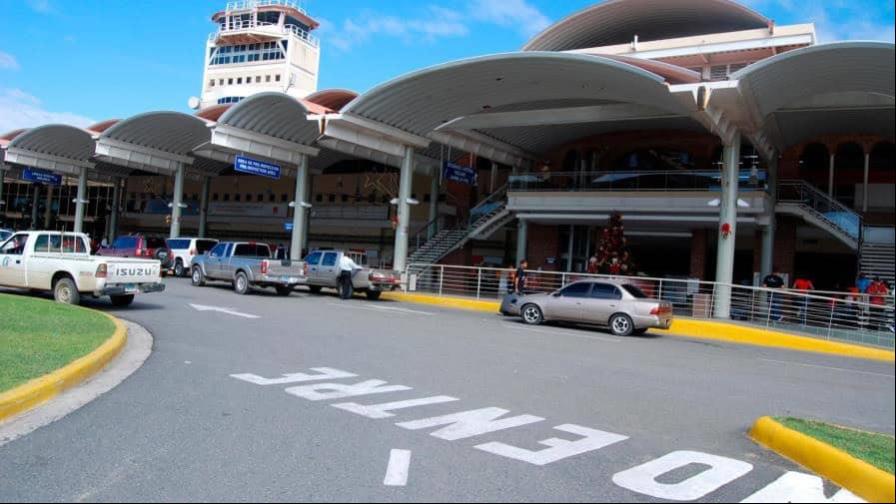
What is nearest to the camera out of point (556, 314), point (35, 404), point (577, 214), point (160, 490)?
point (160, 490)

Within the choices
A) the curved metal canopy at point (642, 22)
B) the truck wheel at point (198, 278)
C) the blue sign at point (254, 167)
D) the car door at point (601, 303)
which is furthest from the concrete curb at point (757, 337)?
the curved metal canopy at point (642, 22)

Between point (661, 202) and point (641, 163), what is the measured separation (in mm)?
6314

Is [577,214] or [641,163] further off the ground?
[641,163]

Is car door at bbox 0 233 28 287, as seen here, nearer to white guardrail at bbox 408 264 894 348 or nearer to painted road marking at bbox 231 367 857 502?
painted road marking at bbox 231 367 857 502

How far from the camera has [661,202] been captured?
27.3 m

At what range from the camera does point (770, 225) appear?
2631 centimetres

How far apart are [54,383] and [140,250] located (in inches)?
1039

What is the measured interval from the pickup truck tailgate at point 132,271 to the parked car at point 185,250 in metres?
16.3

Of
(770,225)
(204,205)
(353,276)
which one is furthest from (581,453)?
(204,205)

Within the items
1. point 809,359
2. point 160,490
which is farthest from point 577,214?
point 160,490

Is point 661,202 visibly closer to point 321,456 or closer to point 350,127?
point 350,127

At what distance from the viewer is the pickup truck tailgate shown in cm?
1620

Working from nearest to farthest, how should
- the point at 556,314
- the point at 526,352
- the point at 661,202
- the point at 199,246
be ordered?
1. the point at 526,352
2. the point at 556,314
3. the point at 661,202
4. the point at 199,246

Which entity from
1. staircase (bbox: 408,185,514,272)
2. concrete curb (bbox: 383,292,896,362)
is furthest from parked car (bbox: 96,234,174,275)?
concrete curb (bbox: 383,292,896,362)
